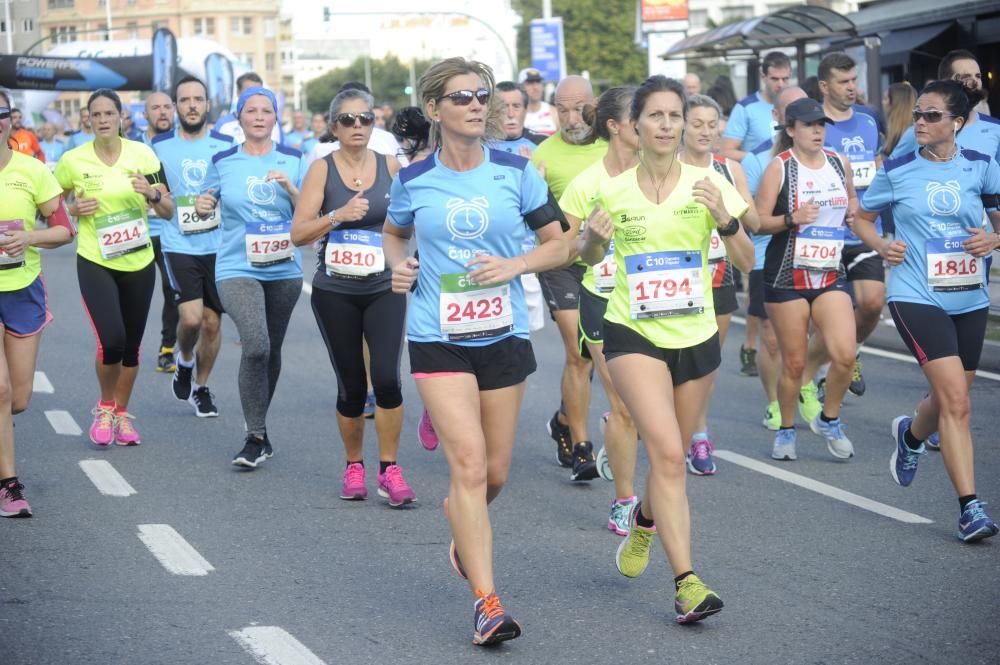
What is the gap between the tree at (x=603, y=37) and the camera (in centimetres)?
7962

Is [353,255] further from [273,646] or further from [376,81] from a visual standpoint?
[376,81]

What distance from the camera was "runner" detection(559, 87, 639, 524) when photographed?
7.31 m

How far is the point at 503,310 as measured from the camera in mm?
5949

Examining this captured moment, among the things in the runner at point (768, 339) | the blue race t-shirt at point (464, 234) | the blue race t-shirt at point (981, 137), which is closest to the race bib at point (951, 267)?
the blue race t-shirt at point (981, 137)

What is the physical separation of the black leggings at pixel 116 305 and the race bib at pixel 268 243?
1154mm

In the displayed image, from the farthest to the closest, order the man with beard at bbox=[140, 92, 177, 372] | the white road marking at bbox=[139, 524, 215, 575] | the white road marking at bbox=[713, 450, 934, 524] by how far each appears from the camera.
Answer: the man with beard at bbox=[140, 92, 177, 372], the white road marking at bbox=[713, 450, 934, 524], the white road marking at bbox=[139, 524, 215, 575]

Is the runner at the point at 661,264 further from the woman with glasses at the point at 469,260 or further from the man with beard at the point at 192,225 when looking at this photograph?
the man with beard at the point at 192,225

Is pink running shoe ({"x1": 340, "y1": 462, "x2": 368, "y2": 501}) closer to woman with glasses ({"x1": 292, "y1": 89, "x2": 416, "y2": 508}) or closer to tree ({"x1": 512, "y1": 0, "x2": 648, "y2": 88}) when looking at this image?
woman with glasses ({"x1": 292, "y1": 89, "x2": 416, "y2": 508})

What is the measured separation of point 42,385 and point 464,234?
7.56m

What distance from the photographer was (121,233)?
9.70 m

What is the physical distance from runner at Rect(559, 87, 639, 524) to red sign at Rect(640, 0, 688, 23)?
75.8ft

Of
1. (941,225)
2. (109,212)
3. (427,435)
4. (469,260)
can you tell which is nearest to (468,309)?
(469,260)

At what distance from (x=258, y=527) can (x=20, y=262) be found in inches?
72.2

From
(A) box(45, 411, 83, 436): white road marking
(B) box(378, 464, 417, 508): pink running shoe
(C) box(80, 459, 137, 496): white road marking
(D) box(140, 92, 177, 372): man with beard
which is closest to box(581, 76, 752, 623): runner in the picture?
(B) box(378, 464, 417, 508): pink running shoe
